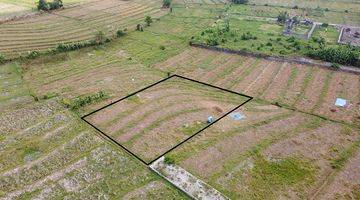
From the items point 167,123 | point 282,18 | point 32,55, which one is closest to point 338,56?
point 282,18

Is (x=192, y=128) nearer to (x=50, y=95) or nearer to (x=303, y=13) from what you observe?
(x=50, y=95)

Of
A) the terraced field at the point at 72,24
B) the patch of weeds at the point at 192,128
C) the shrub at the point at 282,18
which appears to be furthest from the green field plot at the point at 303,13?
the patch of weeds at the point at 192,128

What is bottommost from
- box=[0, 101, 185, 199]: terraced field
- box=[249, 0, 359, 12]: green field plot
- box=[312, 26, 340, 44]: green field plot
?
box=[0, 101, 185, 199]: terraced field

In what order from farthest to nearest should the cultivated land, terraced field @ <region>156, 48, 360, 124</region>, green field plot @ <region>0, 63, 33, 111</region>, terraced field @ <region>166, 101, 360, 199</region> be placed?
green field plot @ <region>0, 63, 33, 111</region>, terraced field @ <region>156, 48, 360, 124</region>, the cultivated land, terraced field @ <region>166, 101, 360, 199</region>

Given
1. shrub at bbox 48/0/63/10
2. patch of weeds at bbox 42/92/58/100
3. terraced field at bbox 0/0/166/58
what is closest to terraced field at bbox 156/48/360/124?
patch of weeds at bbox 42/92/58/100

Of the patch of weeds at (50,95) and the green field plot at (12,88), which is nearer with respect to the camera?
the green field plot at (12,88)

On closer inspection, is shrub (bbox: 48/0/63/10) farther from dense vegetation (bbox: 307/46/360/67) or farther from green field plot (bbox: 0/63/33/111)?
dense vegetation (bbox: 307/46/360/67)

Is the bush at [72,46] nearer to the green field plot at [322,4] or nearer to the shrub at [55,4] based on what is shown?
the shrub at [55,4]
